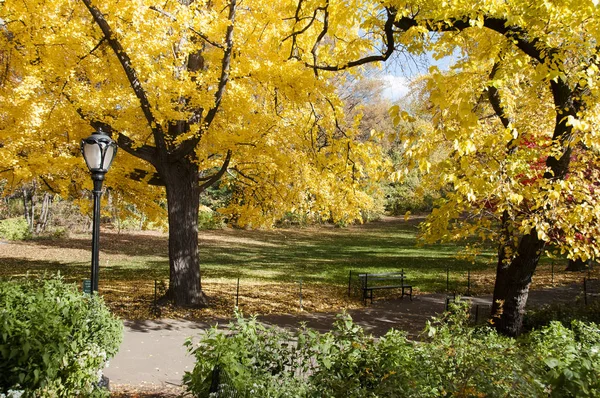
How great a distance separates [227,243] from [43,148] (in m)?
19.9

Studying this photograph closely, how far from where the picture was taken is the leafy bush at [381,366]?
3.04 meters

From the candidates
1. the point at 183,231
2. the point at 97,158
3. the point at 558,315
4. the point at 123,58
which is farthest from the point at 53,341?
the point at 558,315

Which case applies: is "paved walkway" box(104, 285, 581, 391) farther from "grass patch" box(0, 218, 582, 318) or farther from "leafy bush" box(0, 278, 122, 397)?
"leafy bush" box(0, 278, 122, 397)

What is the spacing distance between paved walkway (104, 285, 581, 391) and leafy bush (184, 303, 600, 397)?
2.83 metres

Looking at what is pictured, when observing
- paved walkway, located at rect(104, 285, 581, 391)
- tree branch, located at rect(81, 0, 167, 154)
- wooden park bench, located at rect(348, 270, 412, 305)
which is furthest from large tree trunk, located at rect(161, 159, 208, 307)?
wooden park bench, located at rect(348, 270, 412, 305)

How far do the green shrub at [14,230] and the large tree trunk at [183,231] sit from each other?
58.3 ft

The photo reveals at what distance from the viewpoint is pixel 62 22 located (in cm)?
830

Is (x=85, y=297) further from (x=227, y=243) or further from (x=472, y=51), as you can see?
(x=227, y=243)

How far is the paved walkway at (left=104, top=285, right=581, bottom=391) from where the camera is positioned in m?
6.63

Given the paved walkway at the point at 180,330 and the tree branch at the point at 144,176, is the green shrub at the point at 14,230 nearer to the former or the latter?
the tree branch at the point at 144,176

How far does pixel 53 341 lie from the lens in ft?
13.4

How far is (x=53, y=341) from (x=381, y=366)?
2.84m

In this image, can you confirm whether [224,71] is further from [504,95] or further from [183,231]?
[504,95]

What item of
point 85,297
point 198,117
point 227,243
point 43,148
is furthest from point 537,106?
point 227,243
